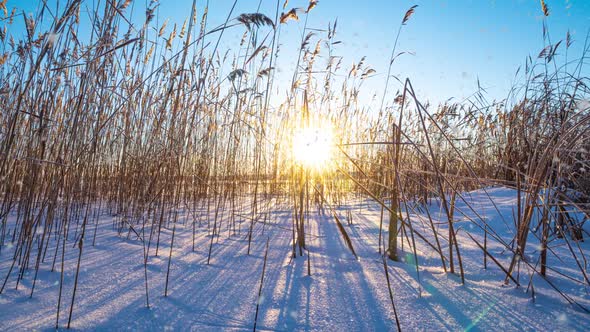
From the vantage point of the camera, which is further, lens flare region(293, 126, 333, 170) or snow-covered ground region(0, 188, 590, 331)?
lens flare region(293, 126, 333, 170)

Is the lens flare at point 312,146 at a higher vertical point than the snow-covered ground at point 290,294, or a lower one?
higher

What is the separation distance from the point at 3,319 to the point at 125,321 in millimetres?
239

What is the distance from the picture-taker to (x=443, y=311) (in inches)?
25.9

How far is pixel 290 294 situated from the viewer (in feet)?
2.53

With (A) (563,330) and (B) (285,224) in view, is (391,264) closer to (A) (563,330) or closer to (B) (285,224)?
(A) (563,330)

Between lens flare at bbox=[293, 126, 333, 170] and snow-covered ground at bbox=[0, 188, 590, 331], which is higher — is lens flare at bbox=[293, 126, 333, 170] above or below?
above

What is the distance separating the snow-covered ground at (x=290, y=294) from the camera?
0.62 m

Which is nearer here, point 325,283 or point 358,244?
point 325,283

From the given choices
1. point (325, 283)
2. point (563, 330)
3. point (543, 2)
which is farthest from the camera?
point (543, 2)

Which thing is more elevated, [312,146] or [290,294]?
[312,146]

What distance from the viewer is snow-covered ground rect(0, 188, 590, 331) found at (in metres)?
0.62

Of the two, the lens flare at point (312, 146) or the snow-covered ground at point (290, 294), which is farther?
the lens flare at point (312, 146)

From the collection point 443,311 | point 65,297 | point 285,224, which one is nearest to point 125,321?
point 65,297

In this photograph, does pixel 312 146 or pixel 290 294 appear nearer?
pixel 290 294
